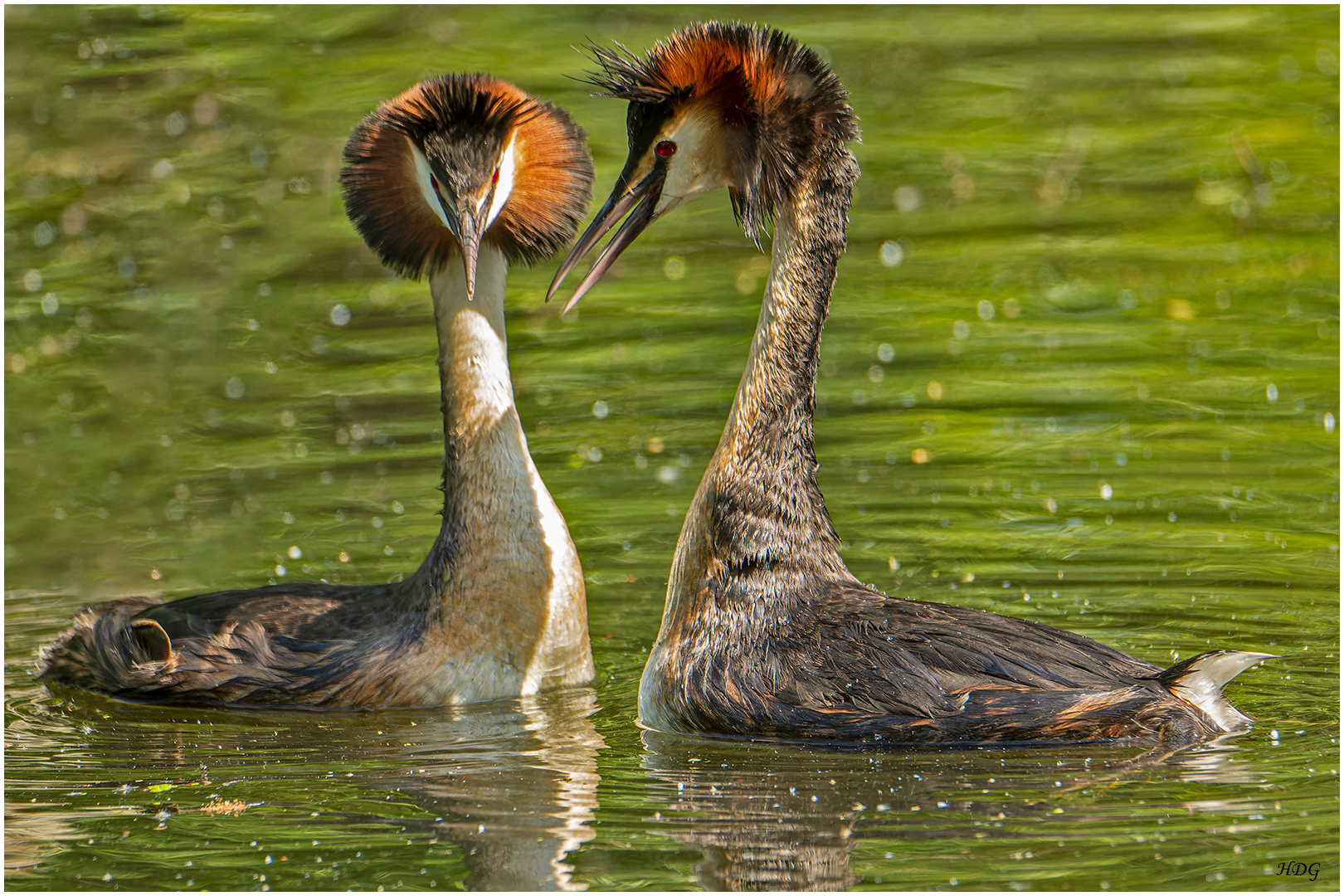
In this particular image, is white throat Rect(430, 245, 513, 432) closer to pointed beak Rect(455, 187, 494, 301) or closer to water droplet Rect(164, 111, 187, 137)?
pointed beak Rect(455, 187, 494, 301)

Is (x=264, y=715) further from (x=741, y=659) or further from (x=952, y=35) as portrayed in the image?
(x=952, y=35)

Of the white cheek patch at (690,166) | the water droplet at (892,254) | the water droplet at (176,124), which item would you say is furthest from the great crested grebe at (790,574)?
the water droplet at (176,124)

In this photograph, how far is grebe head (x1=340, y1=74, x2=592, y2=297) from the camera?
24.1 feet

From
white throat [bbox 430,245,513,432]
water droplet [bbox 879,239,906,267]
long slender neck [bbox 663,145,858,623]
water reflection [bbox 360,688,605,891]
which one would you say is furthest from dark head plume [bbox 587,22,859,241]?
water droplet [bbox 879,239,906,267]

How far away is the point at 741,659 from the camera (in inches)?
255

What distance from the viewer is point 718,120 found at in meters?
6.93

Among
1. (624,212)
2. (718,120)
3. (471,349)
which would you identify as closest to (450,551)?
(471,349)

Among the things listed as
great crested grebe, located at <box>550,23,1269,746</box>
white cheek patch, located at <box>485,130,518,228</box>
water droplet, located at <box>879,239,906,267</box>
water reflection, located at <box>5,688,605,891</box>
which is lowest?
water reflection, located at <box>5,688,605,891</box>

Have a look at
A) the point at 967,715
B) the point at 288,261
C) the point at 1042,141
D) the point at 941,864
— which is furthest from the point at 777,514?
the point at 1042,141

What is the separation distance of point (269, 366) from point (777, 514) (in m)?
5.92

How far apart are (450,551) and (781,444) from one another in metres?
1.54

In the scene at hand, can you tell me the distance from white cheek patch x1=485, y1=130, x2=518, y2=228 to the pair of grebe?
2 centimetres

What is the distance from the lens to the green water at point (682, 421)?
226 inches

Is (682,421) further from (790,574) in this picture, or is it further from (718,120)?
(790,574)
